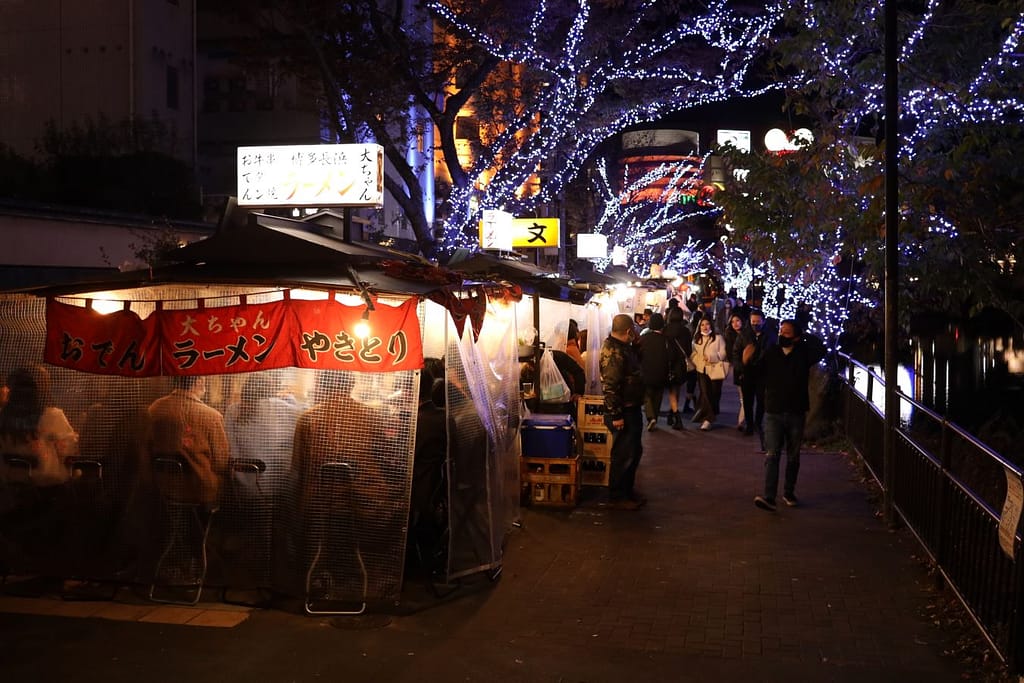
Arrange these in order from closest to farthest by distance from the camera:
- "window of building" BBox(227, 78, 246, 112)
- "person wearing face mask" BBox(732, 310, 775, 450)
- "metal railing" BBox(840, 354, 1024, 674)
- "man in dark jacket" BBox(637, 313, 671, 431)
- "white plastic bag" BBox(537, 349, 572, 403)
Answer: "metal railing" BBox(840, 354, 1024, 674) → "white plastic bag" BBox(537, 349, 572, 403) → "man in dark jacket" BBox(637, 313, 671, 431) → "person wearing face mask" BBox(732, 310, 775, 450) → "window of building" BBox(227, 78, 246, 112)

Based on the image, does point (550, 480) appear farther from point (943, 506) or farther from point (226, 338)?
point (226, 338)

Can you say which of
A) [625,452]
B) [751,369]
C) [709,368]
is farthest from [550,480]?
[709,368]

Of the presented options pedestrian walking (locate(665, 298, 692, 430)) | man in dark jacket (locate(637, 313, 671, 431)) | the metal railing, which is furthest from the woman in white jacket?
the metal railing

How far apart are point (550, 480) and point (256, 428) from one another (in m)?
3.90

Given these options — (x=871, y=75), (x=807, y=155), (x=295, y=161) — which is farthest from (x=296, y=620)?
(x=871, y=75)

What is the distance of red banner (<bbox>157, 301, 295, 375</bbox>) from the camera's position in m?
6.57

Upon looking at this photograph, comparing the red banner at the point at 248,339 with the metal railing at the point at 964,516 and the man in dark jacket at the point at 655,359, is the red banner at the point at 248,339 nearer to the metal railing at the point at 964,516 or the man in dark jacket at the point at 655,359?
the metal railing at the point at 964,516

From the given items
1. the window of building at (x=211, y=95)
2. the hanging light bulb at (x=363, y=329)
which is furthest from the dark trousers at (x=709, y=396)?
the window of building at (x=211, y=95)

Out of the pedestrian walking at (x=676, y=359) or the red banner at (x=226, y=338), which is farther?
the pedestrian walking at (x=676, y=359)

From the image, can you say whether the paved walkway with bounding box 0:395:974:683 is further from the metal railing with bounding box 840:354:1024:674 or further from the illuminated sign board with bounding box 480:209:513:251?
the illuminated sign board with bounding box 480:209:513:251

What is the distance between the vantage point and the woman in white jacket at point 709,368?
1570 centimetres

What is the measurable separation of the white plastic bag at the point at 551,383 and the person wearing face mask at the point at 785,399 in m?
3.17

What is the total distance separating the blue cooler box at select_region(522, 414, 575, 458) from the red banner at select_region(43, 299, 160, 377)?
4.20 meters

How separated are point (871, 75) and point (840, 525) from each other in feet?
19.0
